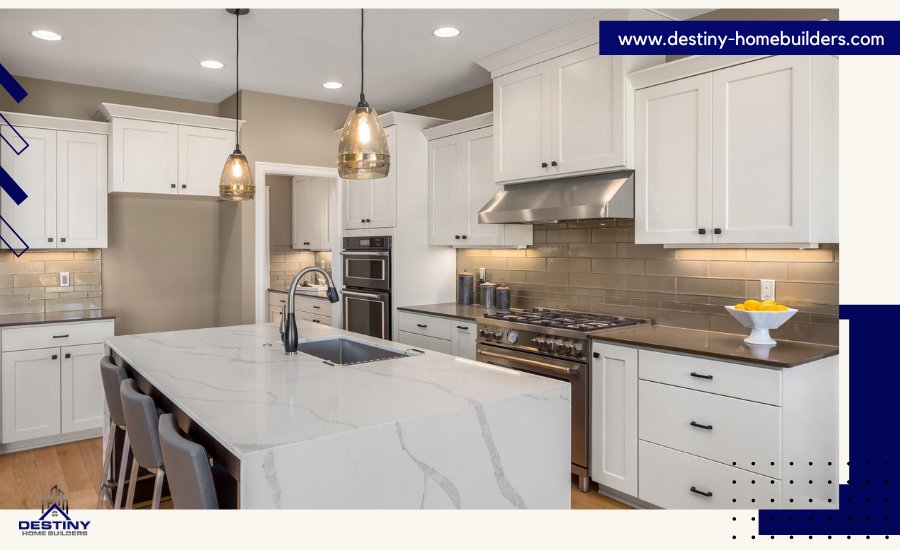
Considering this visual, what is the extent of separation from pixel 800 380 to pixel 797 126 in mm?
1082

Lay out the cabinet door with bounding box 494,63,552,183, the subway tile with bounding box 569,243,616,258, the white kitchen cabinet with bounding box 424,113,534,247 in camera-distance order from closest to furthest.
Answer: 1. the cabinet door with bounding box 494,63,552,183
2. the subway tile with bounding box 569,243,616,258
3. the white kitchen cabinet with bounding box 424,113,534,247

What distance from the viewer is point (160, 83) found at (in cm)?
462

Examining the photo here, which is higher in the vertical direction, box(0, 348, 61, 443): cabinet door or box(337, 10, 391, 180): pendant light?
box(337, 10, 391, 180): pendant light

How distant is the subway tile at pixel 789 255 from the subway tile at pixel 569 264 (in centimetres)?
107

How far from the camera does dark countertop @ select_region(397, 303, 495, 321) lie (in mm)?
Result: 4062

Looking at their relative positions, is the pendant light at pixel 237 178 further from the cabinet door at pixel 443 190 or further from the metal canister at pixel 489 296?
the metal canister at pixel 489 296

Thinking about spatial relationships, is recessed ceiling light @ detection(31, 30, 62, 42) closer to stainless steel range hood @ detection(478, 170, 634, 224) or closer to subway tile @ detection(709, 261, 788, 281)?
stainless steel range hood @ detection(478, 170, 634, 224)

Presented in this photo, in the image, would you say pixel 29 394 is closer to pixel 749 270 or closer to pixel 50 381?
pixel 50 381

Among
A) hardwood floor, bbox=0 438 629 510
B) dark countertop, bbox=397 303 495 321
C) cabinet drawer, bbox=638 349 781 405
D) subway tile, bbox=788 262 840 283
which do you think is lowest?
hardwood floor, bbox=0 438 629 510

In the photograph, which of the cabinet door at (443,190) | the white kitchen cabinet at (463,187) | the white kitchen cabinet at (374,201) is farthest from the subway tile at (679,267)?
the white kitchen cabinet at (374,201)

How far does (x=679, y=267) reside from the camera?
3414mm

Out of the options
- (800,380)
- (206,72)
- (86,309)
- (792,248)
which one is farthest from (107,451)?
(792,248)

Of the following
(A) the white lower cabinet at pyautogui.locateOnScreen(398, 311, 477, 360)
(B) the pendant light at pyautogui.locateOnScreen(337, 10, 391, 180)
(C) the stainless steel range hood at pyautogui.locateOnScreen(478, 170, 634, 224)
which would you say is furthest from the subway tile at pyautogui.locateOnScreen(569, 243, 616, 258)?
(B) the pendant light at pyautogui.locateOnScreen(337, 10, 391, 180)

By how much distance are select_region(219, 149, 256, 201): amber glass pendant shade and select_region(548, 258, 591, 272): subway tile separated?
2.01 m
